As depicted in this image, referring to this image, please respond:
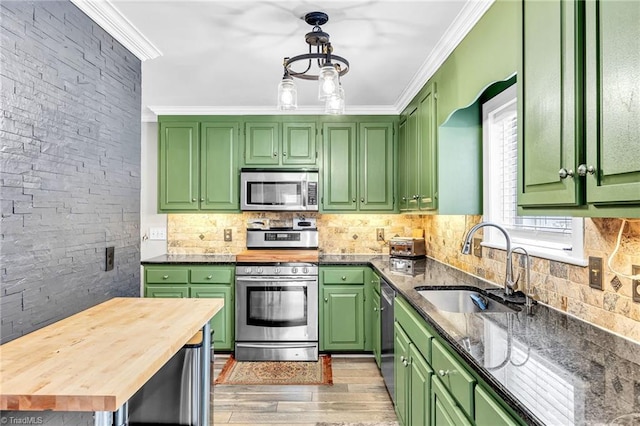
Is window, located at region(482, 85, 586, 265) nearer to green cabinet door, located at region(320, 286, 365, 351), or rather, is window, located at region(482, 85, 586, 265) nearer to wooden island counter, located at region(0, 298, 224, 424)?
green cabinet door, located at region(320, 286, 365, 351)

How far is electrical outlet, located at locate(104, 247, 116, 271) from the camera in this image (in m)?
1.99

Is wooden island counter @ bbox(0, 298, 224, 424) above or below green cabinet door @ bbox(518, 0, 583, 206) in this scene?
below

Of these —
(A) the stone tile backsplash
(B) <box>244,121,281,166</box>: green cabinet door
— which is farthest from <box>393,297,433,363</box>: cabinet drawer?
(B) <box>244,121,281,166</box>: green cabinet door

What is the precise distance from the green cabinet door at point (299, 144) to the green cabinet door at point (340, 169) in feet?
0.39

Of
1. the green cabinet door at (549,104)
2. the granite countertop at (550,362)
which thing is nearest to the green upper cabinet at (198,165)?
the granite countertop at (550,362)

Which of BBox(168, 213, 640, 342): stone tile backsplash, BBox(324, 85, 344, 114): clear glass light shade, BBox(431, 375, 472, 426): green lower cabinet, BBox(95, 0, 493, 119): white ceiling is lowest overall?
BBox(431, 375, 472, 426): green lower cabinet

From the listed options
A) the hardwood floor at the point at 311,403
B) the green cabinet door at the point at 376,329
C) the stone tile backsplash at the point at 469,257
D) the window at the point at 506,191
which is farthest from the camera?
the green cabinet door at the point at 376,329

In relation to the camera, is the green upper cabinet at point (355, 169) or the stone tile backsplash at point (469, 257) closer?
the stone tile backsplash at point (469, 257)

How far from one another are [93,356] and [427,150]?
92.1 inches

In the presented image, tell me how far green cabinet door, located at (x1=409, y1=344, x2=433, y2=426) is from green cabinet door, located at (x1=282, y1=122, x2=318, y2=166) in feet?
7.46

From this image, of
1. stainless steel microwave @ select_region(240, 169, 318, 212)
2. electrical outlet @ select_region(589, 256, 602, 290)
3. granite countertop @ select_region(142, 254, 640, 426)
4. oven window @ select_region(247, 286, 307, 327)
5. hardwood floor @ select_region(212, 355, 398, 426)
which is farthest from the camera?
stainless steel microwave @ select_region(240, 169, 318, 212)

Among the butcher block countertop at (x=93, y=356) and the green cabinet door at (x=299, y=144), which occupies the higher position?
the green cabinet door at (x=299, y=144)

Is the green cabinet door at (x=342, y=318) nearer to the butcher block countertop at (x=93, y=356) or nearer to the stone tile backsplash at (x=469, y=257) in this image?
the stone tile backsplash at (x=469, y=257)

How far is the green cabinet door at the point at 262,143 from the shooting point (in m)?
3.82
